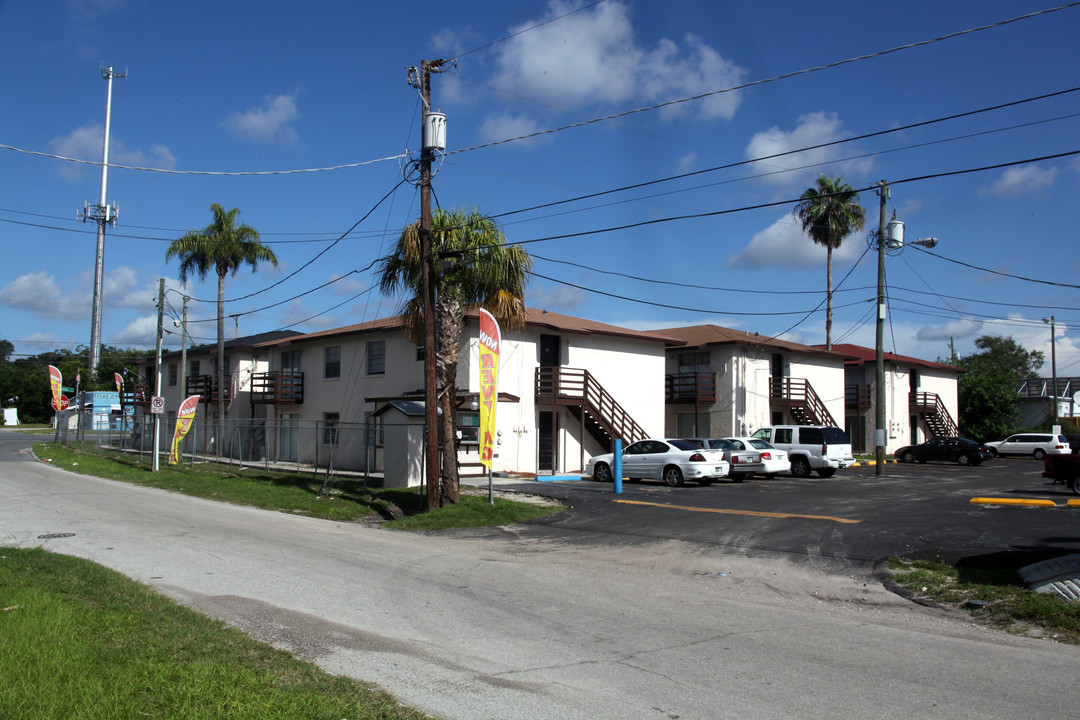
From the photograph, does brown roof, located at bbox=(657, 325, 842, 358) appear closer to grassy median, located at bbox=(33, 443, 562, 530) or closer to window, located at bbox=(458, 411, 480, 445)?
window, located at bbox=(458, 411, 480, 445)

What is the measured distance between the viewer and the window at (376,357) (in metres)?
30.5

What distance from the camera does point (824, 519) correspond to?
15.8m

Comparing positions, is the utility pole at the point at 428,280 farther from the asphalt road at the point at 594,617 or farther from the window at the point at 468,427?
the window at the point at 468,427

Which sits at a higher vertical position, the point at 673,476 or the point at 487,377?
the point at 487,377

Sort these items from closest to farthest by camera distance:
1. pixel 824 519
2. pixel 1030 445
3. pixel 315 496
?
pixel 824 519
pixel 315 496
pixel 1030 445

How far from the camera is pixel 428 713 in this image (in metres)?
5.28

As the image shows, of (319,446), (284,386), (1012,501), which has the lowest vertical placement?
(1012,501)

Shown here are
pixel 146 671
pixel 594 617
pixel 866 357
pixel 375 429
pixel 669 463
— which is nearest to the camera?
pixel 146 671

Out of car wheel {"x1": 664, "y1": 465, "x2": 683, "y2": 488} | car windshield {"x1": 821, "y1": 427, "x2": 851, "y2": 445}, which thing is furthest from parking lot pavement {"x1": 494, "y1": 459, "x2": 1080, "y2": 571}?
car windshield {"x1": 821, "y1": 427, "x2": 851, "y2": 445}

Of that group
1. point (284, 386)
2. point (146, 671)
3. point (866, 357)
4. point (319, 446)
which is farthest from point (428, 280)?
point (866, 357)

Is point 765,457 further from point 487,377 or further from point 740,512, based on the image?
point 487,377

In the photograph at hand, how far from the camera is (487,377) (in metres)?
17.9

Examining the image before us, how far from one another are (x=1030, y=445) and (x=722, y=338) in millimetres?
19237

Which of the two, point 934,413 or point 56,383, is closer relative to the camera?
point 56,383
